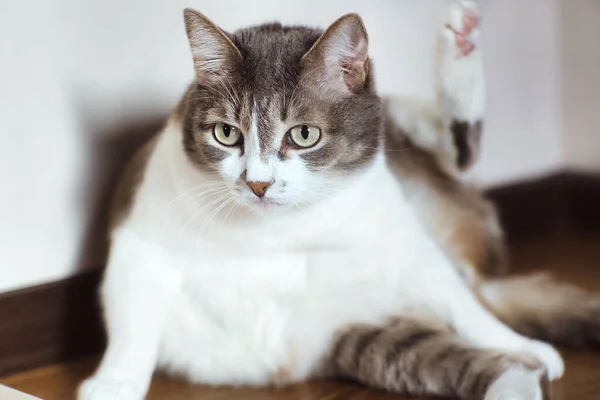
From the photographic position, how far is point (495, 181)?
2598 mm

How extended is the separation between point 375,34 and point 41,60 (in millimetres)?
860

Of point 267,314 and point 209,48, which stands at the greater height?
point 209,48

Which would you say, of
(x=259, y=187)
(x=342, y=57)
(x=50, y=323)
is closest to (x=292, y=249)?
(x=259, y=187)

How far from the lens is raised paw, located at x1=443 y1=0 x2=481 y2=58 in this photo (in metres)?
1.71

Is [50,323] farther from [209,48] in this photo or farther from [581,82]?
[581,82]

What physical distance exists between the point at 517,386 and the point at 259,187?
52cm

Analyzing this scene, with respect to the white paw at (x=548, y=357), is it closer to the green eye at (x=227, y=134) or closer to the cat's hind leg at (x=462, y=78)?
the cat's hind leg at (x=462, y=78)

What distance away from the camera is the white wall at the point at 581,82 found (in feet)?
8.48

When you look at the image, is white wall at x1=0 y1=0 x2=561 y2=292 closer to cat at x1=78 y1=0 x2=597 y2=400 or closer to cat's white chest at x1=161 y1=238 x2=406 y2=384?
cat at x1=78 y1=0 x2=597 y2=400

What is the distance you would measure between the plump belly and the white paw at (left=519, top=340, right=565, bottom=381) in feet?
0.87

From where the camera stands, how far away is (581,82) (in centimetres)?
265

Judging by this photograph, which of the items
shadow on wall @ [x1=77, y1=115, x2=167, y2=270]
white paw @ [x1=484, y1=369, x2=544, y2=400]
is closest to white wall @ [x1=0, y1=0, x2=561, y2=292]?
shadow on wall @ [x1=77, y1=115, x2=167, y2=270]

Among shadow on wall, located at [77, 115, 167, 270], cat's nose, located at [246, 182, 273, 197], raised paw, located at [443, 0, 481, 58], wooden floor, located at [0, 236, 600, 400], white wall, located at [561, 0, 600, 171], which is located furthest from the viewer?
white wall, located at [561, 0, 600, 171]

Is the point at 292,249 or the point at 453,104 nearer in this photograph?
the point at 292,249
